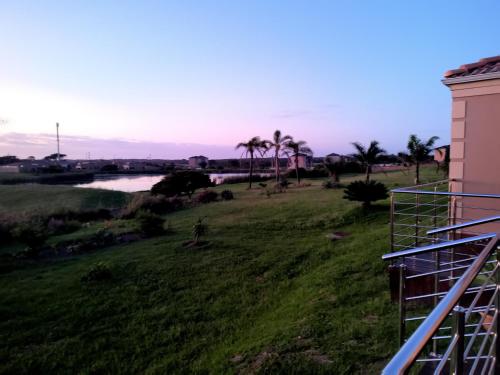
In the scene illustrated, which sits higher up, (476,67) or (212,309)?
(476,67)

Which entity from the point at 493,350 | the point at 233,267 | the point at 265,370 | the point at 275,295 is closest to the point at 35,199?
the point at 233,267

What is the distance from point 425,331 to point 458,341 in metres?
0.21

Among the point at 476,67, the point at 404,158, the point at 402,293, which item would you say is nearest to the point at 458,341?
the point at 402,293

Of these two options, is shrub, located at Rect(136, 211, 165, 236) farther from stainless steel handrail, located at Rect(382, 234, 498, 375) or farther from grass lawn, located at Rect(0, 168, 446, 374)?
stainless steel handrail, located at Rect(382, 234, 498, 375)

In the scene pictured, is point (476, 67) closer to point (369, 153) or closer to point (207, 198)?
point (369, 153)

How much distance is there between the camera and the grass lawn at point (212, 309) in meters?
4.78

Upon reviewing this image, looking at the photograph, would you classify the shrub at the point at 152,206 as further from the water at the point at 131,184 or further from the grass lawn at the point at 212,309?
the water at the point at 131,184

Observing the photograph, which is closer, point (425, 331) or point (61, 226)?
point (425, 331)

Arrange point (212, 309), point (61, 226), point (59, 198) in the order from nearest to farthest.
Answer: point (212, 309) < point (61, 226) < point (59, 198)

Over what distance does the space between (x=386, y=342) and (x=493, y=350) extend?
2.31m

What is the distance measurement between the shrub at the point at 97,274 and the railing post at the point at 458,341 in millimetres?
8556

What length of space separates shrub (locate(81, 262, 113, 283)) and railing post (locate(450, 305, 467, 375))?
856 cm

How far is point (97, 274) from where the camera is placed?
8.74 meters

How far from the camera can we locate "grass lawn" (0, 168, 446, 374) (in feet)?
15.7
